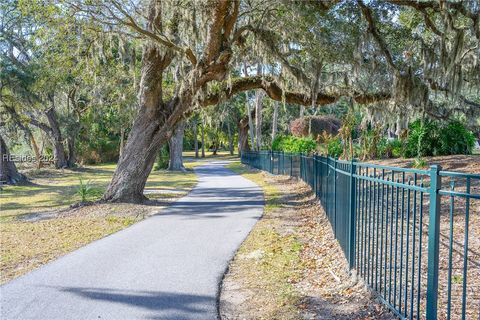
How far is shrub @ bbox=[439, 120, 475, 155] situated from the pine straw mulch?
8.19 meters

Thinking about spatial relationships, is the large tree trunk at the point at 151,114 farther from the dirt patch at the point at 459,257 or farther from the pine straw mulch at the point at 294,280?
the dirt patch at the point at 459,257

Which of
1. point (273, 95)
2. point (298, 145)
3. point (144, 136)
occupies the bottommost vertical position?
point (298, 145)

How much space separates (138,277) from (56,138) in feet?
101

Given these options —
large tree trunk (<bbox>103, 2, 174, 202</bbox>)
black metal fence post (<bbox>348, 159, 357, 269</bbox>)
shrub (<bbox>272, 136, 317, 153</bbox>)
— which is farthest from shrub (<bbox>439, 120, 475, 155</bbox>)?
black metal fence post (<bbox>348, 159, 357, 269</bbox>)

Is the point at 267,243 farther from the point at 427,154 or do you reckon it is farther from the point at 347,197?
the point at 427,154

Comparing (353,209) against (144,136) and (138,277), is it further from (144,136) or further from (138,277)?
(144,136)

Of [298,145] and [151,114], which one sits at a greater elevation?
[151,114]

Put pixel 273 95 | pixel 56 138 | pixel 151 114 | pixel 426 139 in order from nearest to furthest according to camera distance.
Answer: pixel 151 114 < pixel 273 95 < pixel 426 139 < pixel 56 138

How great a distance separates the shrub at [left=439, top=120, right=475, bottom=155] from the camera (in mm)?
15617

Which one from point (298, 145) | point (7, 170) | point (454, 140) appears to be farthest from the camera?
point (298, 145)

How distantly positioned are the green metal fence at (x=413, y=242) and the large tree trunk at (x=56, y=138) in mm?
30490

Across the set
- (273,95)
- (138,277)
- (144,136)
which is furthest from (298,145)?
(138,277)

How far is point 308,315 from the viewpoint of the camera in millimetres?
4652

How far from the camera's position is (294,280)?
591 centimetres
